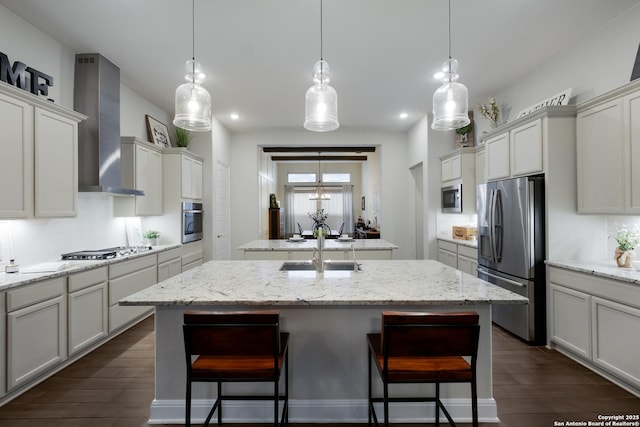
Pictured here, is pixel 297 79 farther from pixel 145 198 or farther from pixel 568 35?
pixel 568 35

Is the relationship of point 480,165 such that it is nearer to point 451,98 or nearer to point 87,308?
point 451,98

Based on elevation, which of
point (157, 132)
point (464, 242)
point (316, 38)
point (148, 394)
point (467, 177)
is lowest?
point (148, 394)

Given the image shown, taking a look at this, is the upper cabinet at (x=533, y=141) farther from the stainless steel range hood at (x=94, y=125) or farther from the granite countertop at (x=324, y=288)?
the stainless steel range hood at (x=94, y=125)

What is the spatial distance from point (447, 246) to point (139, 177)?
4.62 m

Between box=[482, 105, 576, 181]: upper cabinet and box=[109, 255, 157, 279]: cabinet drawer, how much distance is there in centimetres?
437

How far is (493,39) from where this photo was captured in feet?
10.2

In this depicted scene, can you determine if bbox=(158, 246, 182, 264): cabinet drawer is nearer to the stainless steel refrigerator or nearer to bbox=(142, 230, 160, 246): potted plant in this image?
bbox=(142, 230, 160, 246): potted plant

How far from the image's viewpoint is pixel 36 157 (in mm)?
2541

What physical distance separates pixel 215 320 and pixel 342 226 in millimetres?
9636

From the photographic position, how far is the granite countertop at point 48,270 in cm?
218

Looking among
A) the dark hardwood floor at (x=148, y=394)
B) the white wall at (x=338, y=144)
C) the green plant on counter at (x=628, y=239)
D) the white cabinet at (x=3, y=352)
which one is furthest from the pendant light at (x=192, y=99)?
the white wall at (x=338, y=144)

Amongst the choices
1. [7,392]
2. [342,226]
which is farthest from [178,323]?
[342,226]

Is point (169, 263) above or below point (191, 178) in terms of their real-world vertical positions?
below

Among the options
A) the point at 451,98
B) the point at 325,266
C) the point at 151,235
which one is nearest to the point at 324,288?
the point at 325,266
